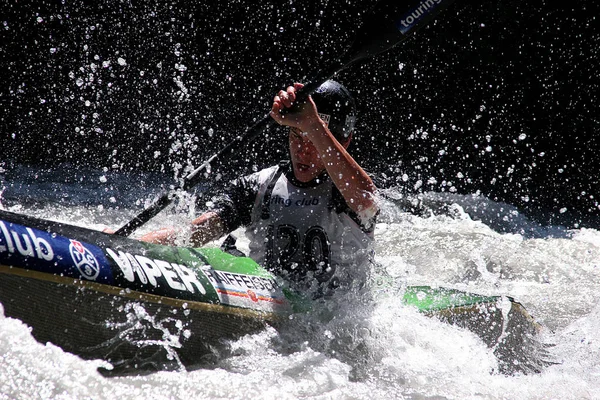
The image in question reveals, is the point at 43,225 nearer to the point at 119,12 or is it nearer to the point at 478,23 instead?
the point at 119,12

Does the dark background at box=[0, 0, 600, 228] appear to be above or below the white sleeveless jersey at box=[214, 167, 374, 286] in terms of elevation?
above

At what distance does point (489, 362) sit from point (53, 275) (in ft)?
6.03

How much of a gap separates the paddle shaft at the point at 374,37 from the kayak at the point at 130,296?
50 centimetres

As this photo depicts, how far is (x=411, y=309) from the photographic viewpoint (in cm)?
275

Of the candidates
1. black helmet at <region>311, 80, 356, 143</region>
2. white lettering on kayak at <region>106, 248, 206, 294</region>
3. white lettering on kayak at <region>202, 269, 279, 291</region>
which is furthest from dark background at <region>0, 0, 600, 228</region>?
white lettering on kayak at <region>106, 248, 206, 294</region>

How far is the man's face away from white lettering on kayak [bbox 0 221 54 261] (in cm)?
116

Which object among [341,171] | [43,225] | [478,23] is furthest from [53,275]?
[478,23]

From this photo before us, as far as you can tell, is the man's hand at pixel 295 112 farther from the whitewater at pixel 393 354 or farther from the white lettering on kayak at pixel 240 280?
the white lettering on kayak at pixel 240 280

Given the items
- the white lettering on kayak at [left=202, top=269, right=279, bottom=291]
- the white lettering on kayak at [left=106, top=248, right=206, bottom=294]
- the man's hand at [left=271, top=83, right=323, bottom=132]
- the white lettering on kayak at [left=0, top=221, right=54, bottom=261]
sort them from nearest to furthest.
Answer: the white lettering on kayak at [left=0, top=221, right=54, bottom=261], the white lettering on kayak at [left=106, top=248, right=206, bottom=294], the white lettering on kayak at [left=202, top=269, right=279, bottom=291], the man's hand at [left=271, top=83, right=323, bottom=132]

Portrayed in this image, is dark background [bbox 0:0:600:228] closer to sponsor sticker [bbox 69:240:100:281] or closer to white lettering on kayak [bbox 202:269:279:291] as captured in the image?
white lettering on kayak [bbox 202:269:279:291]

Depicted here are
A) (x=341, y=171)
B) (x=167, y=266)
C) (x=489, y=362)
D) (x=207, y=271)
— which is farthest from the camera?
(x=489, y=362)

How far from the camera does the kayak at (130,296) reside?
68.6 inches

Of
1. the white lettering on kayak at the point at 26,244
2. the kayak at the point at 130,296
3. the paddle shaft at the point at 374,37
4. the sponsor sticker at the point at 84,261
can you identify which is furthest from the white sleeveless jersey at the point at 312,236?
the white lettering on kayak at the point at 26,244

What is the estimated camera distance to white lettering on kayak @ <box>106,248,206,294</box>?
6.36ft
